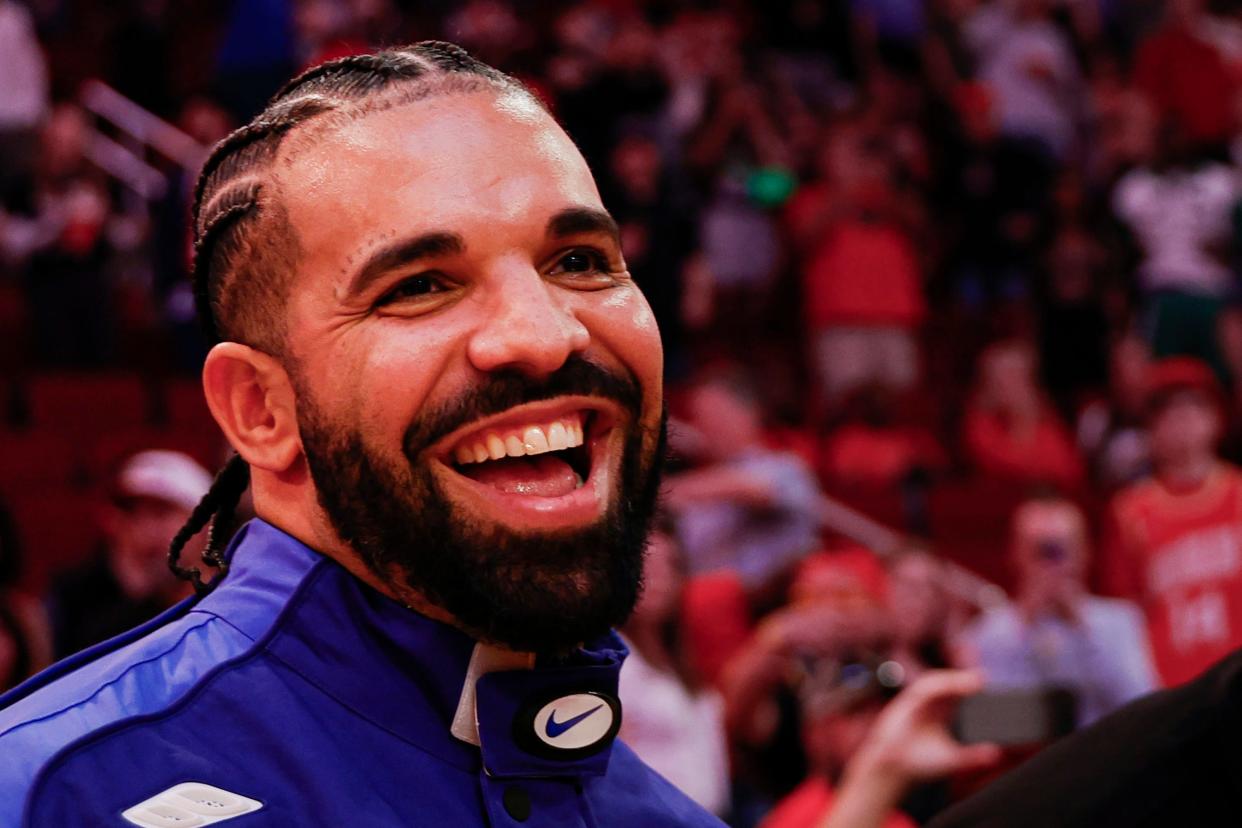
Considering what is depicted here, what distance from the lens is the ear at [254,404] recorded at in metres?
1.44

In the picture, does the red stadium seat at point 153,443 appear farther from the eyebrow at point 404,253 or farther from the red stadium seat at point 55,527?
the eyebrow at point 404,253

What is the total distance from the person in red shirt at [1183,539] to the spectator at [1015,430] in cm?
155

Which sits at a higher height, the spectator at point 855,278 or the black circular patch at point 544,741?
the black circular patch at point 544,741

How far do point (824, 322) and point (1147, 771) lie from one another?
6.76m

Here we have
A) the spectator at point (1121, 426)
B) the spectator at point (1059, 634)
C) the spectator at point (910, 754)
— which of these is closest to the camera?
the spectator at point (910, 754)

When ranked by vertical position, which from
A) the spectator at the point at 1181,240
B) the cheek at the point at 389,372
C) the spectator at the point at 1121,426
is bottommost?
the spectator at the point at 1121,426

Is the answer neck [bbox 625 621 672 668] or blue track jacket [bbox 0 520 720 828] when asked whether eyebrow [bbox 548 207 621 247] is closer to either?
blue track jacket [bbox 0 520 720 828]

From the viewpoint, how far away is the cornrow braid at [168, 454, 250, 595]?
61.3 inches

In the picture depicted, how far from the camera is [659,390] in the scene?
1491mm

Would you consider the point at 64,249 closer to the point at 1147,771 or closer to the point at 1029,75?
the point at 1029,75

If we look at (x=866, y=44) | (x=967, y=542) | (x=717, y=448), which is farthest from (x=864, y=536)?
(x=866, y=44)

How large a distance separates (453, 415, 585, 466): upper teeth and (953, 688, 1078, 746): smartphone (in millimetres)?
1042

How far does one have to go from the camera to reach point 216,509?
1.62 meters

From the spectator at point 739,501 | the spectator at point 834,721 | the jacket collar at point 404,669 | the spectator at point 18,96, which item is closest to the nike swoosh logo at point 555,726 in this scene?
the jacket collar at point 404,669
